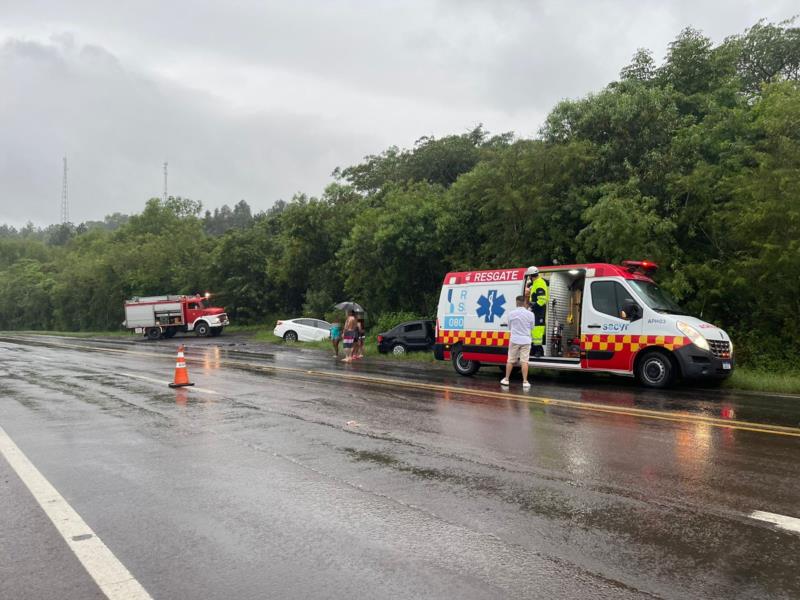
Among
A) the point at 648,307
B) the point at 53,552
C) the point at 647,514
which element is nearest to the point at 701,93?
the point at 648,307

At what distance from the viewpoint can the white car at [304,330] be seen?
32281 mm

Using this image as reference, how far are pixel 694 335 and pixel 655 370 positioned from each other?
3.18 ft

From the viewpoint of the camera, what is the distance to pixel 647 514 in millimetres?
4555

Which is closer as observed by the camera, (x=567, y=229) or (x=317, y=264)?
(x=567, y=229)

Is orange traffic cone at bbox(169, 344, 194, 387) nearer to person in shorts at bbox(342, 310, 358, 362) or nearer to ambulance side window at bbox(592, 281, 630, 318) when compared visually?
person in shorts at bbox(342, 310, 358, 362)

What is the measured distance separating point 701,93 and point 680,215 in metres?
7.26

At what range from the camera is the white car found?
32281mm

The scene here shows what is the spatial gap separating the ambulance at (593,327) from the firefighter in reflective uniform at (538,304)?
0.11 meters

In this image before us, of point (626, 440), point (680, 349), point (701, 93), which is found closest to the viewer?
point (626, 440)

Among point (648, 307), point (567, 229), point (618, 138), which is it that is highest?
point (618, 138)

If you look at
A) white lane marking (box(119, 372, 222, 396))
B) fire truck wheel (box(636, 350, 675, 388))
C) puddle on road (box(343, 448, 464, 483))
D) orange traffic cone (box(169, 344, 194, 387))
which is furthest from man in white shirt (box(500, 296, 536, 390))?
orange traffic cone (box(169, 344, 194, 387))

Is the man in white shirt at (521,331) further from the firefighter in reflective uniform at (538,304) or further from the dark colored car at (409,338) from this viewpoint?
the dark colored car at (409,338)

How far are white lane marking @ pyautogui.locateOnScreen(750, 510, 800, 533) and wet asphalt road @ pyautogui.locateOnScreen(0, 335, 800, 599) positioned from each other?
0.11 metres

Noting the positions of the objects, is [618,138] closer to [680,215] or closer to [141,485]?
[680,215]
